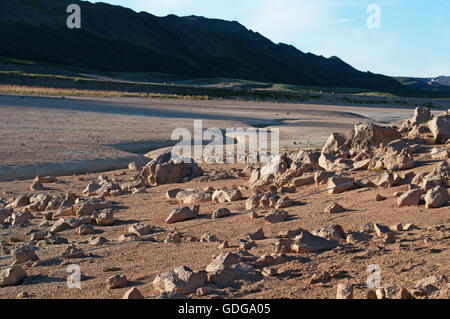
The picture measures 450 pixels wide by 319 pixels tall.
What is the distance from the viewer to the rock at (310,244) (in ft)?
14.7

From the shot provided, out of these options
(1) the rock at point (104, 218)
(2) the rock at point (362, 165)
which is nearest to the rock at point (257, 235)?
(1) the rock at point (104, 218)

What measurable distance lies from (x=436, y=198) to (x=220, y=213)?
2076mm

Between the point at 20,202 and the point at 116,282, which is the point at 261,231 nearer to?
the point at 116,282

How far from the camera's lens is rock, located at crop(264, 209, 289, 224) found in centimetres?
572

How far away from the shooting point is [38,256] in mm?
5133

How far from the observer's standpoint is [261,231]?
5.22m

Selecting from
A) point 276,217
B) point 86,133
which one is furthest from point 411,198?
point 86,133

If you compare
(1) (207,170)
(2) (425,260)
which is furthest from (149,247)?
(1) (207,170)

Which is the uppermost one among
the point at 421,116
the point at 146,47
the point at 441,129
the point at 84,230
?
the point at 146,47

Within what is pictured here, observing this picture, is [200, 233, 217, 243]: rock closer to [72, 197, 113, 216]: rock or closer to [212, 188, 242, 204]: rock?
[212, 188, 242, 204]: rock

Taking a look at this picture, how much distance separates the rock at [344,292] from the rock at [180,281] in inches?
34.7

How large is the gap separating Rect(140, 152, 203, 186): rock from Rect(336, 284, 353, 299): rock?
5651 mm

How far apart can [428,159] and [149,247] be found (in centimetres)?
398

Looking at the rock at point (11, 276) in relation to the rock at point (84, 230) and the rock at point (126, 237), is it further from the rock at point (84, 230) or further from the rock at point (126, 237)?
the rock at point (84, 230)
